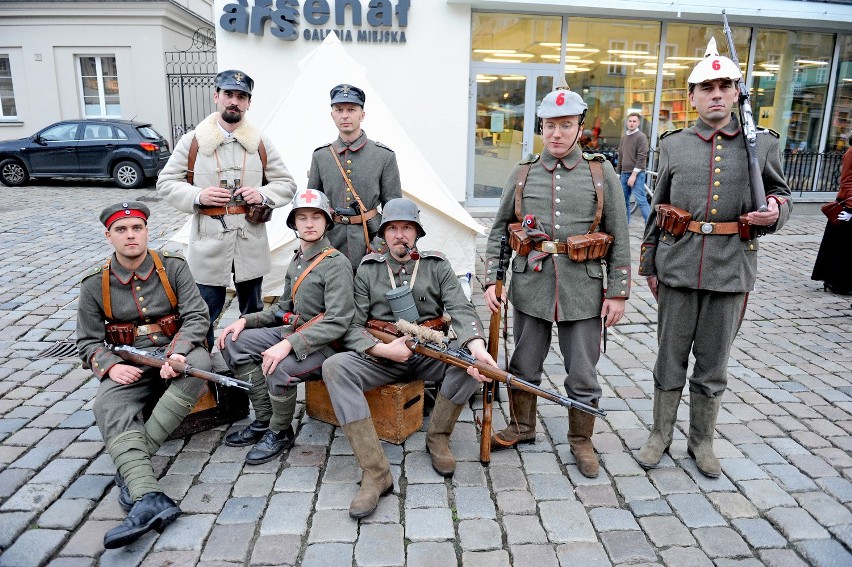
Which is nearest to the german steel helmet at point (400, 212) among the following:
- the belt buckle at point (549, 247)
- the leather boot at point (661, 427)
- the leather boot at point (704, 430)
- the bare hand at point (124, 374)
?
the belt buckle at point (549, 247)

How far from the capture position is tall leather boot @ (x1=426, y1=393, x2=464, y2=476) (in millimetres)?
3230

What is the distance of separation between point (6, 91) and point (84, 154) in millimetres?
4656

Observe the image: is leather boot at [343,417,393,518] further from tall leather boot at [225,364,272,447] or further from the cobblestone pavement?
tall leather boot at [225,364,272,447]

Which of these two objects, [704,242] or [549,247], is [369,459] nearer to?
[549,247]

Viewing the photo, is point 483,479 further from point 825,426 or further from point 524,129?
point 524,129

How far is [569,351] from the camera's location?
3277mm

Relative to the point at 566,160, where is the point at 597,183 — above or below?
below

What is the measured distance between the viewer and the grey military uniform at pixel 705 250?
304 cm

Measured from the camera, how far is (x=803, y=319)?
575 cm

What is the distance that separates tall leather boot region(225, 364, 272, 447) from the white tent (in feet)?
8.55

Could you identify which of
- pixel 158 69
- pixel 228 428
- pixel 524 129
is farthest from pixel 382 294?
pixel 158 69

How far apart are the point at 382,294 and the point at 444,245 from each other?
9.05 feet

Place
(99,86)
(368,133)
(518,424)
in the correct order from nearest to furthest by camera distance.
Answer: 1. (518,424)
2. (368,133)
3. (99,86)

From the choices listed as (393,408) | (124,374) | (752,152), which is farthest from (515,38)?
(124,374)
